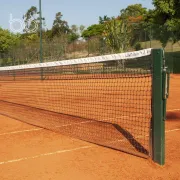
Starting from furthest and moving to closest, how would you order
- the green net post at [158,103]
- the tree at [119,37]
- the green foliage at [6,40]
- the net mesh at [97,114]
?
1. the green foliage at [6,40]
2. the tree at [119,37]
3. the net mesh at [97,114]
4. the green net post at [158,103]

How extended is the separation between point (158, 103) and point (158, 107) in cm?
6

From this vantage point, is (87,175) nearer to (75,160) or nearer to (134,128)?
(75,160)

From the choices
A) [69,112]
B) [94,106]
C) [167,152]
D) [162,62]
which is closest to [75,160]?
[167,152]

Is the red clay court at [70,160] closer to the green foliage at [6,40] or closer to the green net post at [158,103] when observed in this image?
the green net post at [158,103]

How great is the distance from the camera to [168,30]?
23516mm

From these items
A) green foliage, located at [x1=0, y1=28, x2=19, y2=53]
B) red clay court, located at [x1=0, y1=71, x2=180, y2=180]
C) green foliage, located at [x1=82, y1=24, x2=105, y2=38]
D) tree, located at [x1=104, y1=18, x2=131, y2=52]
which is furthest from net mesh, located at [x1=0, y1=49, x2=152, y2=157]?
green foliage, located at [x1=82, y1=24, x2=105, y2=38]

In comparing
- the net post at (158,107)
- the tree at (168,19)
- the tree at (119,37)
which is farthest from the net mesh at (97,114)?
the tree at (119,37)

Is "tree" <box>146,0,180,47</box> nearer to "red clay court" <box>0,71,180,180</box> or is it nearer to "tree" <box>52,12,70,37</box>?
"red clay court" <box>0,71,180,180</box>

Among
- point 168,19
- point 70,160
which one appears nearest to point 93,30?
point 168,19

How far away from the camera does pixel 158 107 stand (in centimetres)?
450

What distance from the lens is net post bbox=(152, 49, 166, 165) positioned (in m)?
4.40

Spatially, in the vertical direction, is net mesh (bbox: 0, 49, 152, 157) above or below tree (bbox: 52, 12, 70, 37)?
below

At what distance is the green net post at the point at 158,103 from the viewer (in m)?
4.40

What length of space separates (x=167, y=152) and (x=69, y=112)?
162 inches
